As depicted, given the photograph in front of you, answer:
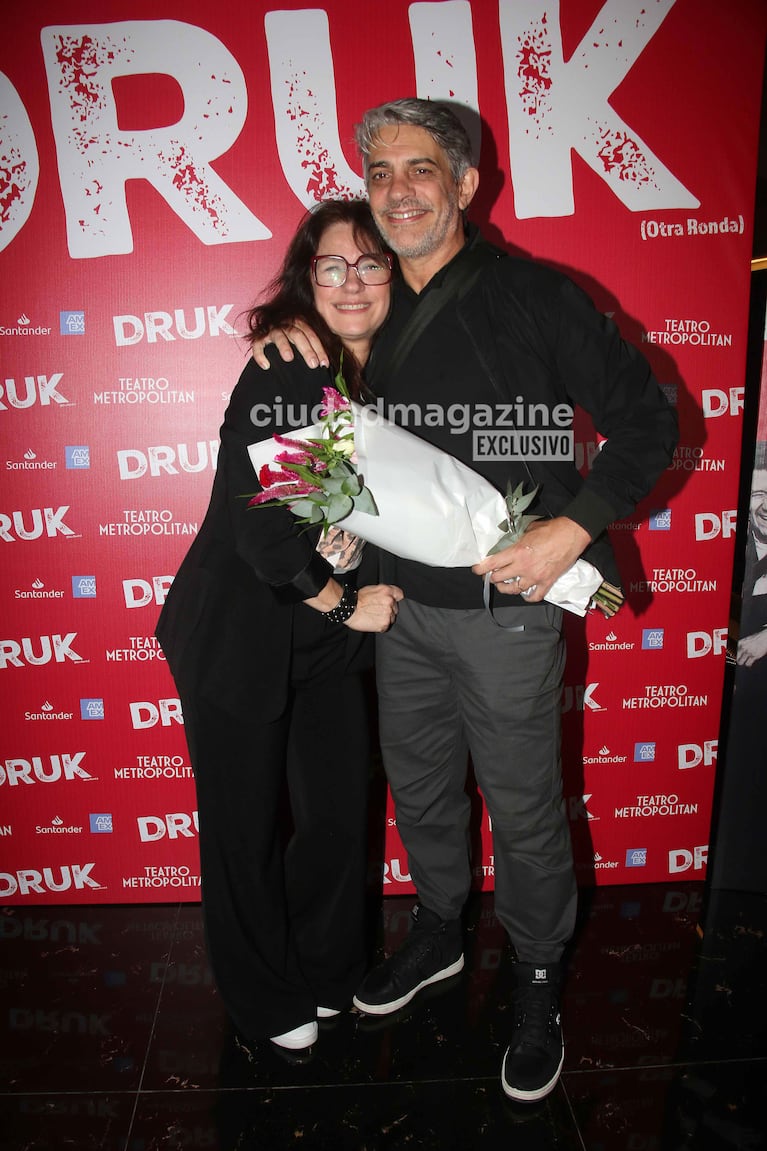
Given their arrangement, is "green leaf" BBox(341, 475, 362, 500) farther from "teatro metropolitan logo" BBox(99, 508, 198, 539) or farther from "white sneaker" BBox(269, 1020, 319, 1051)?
"white sneaker" BBox(269, 1020, 319, 1051)

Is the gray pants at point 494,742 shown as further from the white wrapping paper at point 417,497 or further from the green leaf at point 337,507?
the green leaf at point 337,507

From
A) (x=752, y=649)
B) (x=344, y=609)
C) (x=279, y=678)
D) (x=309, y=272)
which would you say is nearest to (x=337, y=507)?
(x=344, y=609)

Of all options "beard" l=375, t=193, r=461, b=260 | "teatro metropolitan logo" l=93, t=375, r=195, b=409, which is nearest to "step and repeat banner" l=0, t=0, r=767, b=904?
"teatro metropolitan logo" l=93, t=375, r=195, b=409

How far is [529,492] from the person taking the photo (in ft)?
5.85

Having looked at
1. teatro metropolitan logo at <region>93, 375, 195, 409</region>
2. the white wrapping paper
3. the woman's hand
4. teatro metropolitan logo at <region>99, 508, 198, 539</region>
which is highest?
teatro metropolitan logo at <region>93, 375, 195, 409</region>

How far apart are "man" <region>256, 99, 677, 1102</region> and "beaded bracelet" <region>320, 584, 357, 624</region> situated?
18cm

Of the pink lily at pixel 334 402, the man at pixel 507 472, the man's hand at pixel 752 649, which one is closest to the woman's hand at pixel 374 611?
the man at pixel 507 472

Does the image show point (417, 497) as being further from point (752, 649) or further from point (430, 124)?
point (752, 649)

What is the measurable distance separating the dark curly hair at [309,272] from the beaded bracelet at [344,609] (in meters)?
0.43

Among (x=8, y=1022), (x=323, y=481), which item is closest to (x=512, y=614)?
(x=323, y=481)

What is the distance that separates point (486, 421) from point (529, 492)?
0.18 m

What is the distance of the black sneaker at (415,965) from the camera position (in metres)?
2.08

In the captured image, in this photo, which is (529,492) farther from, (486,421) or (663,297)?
(663,297)

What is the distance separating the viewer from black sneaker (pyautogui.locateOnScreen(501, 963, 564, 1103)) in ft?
5.97
